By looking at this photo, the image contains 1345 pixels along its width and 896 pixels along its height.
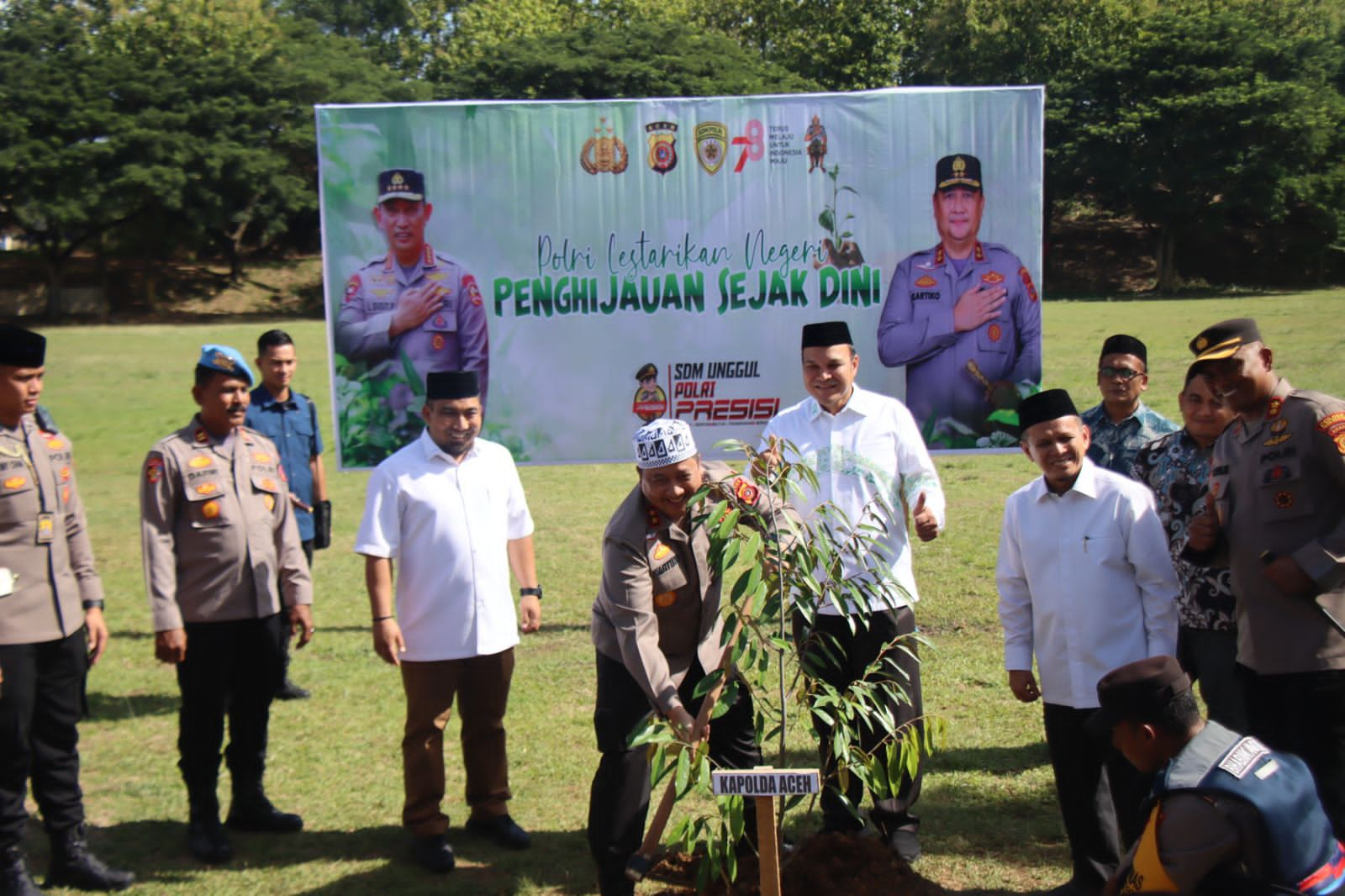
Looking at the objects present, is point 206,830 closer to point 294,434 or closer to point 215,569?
point 215,569

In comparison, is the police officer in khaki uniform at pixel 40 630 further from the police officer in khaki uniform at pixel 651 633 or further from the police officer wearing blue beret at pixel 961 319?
the police officer wearing blue beret at pixel 961 319

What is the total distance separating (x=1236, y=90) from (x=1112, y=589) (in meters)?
38.0

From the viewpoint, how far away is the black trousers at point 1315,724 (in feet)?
13.2

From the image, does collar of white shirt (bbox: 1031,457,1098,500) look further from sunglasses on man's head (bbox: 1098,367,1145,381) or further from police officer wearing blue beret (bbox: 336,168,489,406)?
police officer wearing blue beret (bbox: 336,168,489,406)

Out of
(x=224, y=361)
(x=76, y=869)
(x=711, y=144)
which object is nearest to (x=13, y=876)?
(x=76, y=869)

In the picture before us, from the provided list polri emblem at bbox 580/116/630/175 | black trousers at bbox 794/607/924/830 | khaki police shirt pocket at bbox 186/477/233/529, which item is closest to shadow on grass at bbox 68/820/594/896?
black trousers at bbox 794/607/924/830

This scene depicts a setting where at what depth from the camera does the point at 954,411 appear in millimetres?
7234

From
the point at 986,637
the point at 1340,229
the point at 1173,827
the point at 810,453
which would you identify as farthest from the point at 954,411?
the point at 1340,229

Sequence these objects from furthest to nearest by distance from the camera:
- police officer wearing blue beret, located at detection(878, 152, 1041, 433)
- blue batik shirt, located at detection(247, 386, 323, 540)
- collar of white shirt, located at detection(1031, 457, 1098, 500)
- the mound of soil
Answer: police officer wearing blue beret, located at detection(878, 152, 1041, 433) < blue batik shirt, located at detection(247, 386, 323, 540) < collar of white shirt, located at detection(1031, 457, 1098, 500) < the mound of soil

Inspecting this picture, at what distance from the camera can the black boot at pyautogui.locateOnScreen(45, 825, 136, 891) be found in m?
4.92

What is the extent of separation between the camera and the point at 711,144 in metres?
7.14

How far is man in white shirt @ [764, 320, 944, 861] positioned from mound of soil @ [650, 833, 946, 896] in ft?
1.83

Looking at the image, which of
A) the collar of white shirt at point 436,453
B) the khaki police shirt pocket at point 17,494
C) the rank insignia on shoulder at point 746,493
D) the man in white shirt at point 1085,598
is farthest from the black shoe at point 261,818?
the man in white shirt at point 1085,598

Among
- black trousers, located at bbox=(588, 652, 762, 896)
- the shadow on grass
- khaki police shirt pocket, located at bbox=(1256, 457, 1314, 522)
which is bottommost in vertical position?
the shadow on grass
